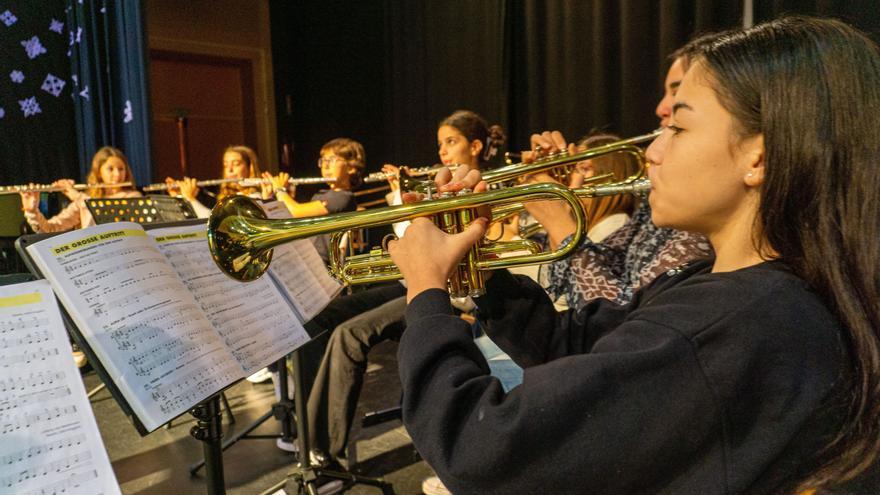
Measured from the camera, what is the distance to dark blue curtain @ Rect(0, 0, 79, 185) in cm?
477

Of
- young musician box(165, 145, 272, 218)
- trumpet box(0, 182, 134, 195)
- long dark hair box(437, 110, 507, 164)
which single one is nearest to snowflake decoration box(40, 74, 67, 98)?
trumpet box(0, 182, 134, 195)

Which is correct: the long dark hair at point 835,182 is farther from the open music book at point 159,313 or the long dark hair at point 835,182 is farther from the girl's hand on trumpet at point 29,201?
the girl's hand on trumpet at point 29,201

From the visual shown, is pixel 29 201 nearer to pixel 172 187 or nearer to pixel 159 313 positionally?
pixel 172 187

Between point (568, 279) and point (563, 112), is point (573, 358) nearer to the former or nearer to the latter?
point (568, 279)

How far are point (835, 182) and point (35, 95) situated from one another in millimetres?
5885

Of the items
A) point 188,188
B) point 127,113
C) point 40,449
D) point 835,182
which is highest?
point 127,113

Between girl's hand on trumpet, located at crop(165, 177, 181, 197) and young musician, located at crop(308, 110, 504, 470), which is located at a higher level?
girl's hand on trumpet, located at crop(165, 177, 181, 197)

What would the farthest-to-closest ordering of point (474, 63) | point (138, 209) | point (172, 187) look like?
point (172, 187)
point (474, 63)
point (138, 209)

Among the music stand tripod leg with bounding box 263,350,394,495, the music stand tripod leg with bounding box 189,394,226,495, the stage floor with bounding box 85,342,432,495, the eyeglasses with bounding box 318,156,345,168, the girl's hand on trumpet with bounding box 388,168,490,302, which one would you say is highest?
the eyeglasses with bounding box 318,156,345,168

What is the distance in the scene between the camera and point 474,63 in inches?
178

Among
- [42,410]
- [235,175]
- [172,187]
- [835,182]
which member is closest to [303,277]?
[42,410]

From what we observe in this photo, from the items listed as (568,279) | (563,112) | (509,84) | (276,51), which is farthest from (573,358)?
(276,51)

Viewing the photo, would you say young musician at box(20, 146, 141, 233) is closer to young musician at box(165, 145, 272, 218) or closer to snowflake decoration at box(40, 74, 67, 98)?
young musician at box(165, 145, 272, 218)

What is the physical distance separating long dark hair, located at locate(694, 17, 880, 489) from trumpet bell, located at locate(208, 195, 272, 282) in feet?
3.23
